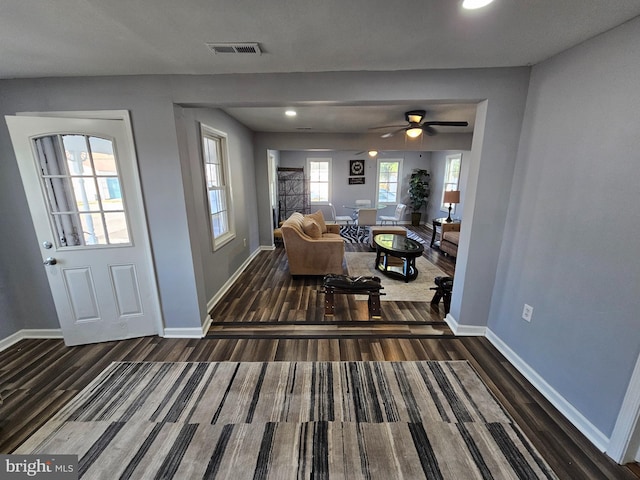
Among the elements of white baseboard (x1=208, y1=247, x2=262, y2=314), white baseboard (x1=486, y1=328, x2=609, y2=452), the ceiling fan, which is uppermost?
the ceiling fan

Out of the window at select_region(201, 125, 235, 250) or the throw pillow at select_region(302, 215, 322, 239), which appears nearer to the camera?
the window at select_region(201, 125, 235, 250)

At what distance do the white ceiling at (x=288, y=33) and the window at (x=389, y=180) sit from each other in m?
6.46

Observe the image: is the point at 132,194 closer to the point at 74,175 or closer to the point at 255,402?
the point at 74,175

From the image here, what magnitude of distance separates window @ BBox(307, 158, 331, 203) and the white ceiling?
6.29 m

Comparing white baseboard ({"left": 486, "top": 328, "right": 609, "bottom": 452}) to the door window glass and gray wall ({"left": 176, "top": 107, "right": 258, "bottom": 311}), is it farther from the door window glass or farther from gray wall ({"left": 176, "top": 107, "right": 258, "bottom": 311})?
the door window glass

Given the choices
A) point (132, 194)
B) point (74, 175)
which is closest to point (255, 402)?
point (132, 194)

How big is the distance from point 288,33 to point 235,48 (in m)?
0.41

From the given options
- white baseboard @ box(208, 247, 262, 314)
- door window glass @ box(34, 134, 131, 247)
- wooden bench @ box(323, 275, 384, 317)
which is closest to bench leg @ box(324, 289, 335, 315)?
wooden bench @ box(323, 275, 384, 317)

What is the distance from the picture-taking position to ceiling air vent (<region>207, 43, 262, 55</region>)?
5.21ft

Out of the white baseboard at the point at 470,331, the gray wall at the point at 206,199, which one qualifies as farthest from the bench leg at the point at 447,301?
the gray wall at the point at 206,199

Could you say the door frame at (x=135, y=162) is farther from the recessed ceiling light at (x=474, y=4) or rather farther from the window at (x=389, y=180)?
the window at (x=389, y=180)

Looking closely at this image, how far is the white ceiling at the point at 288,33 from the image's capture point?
1238 mm

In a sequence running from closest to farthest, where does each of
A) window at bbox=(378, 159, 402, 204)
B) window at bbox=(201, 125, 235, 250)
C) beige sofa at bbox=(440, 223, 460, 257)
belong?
1. window at bbox=(201, 125, 235, 250)
2. beige sofa at bbox=(440, 223, 460, 257)
3. window at bbox=(378, 159, 402, 204)

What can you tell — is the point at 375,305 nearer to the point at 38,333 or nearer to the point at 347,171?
the point at 38,333
